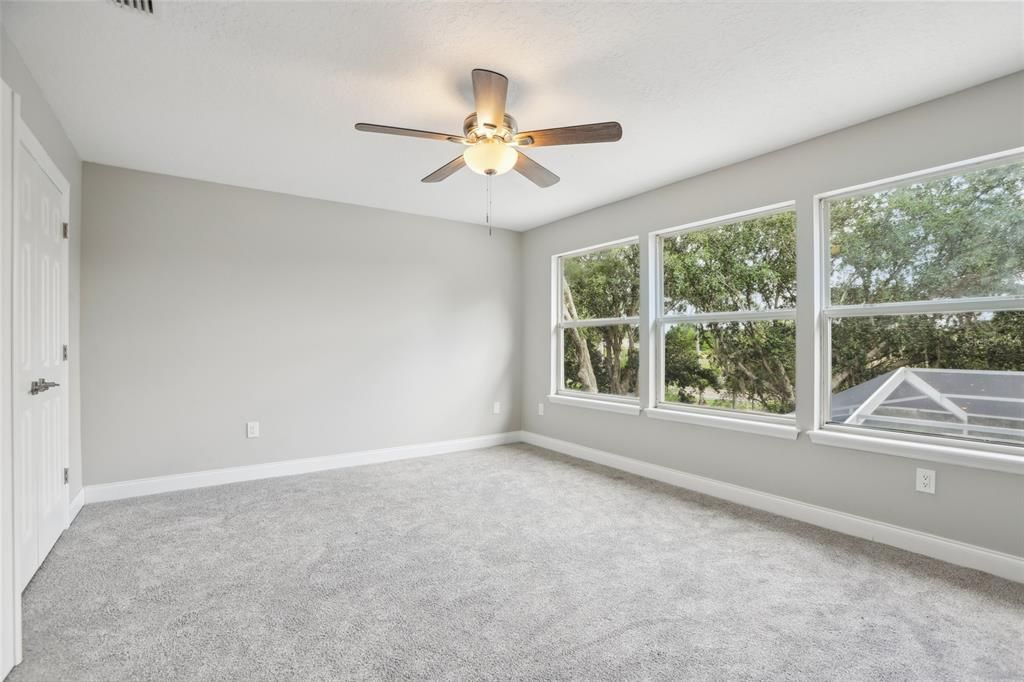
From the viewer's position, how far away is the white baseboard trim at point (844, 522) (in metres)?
2.33

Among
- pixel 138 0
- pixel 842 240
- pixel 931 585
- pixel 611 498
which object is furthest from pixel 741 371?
pixel 138 0

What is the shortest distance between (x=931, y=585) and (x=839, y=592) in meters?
0.45

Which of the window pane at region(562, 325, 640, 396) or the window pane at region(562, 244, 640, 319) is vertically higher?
the window pane at region(562, 244, 640, 319)

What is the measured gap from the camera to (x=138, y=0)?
1.82 meters

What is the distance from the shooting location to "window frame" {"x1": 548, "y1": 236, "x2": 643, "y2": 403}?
4.29 m

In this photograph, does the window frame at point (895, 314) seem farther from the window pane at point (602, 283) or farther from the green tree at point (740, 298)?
the window pane at point (602, 283)

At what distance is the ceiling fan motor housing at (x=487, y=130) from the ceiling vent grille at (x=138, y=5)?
4.18 feet

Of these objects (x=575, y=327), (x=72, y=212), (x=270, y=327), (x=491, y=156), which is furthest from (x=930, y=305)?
(x=72, y=212)

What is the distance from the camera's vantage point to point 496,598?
7.02 feet

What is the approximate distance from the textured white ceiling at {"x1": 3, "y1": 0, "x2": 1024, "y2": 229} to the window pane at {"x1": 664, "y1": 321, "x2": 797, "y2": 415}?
1.22m

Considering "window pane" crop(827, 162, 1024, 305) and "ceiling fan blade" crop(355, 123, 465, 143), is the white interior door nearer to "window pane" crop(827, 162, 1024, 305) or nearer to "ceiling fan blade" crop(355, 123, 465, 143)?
"ceiling fan blade" crop(355, 123, 465, 143)

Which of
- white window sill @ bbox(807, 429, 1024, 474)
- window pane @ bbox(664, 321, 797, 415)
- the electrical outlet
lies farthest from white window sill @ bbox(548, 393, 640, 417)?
the electrical outlet

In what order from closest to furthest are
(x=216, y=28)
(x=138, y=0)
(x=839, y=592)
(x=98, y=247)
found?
(x=138, y=0) → (x=216, y=28) → (x=839, y=592) → (x=98, y=247)

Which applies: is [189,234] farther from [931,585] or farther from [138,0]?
[931,585]
